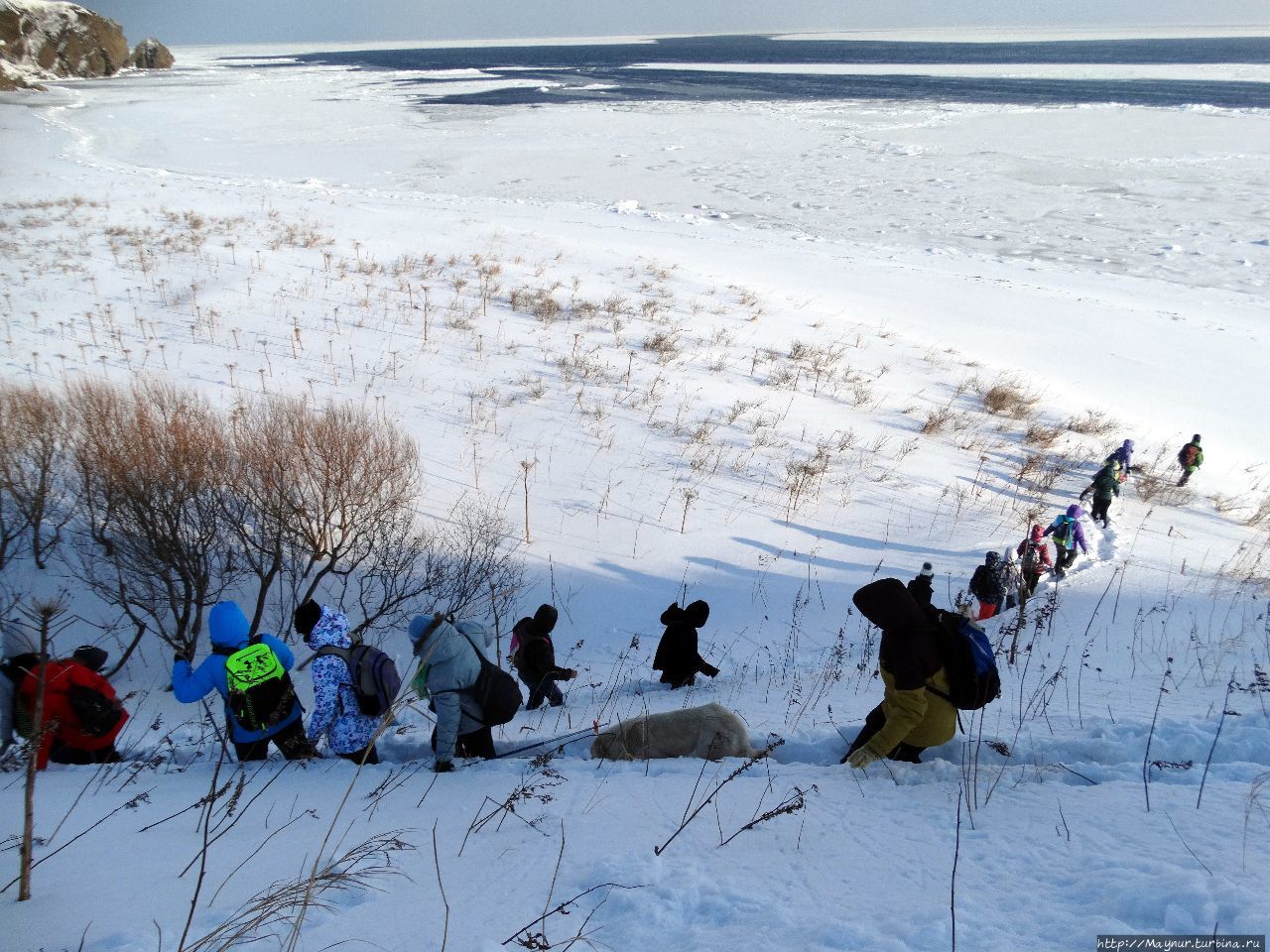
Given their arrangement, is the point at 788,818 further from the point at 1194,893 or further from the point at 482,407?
the point at 482,407

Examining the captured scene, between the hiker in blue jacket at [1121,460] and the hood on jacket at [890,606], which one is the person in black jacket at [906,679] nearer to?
the hood on jacket at [890,606]

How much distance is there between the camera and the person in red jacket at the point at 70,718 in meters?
4.40

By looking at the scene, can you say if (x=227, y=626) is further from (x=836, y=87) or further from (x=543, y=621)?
(x=836, y=87)

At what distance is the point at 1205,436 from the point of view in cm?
1261

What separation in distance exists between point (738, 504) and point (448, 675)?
612 cm

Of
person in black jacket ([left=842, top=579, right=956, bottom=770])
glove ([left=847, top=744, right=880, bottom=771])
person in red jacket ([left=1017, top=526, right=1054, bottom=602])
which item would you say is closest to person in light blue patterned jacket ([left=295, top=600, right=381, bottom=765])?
glove ([left=847, top=744, right=880, bottom=771])

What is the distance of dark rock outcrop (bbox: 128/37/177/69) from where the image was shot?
9631 centimetres

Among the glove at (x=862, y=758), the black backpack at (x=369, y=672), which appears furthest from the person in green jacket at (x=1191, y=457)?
the black backpack at (x=369, y=672)

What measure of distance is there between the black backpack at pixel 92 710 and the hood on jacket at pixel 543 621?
252 cm

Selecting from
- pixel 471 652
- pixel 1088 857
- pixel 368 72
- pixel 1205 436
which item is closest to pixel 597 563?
pixel 471 652

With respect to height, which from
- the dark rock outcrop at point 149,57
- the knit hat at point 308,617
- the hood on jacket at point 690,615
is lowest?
the hood on jacket at point 690,615

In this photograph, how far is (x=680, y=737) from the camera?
14.8 feet

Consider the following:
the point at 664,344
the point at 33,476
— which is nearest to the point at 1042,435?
the point at 664,344

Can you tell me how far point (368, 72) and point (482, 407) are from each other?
108m
